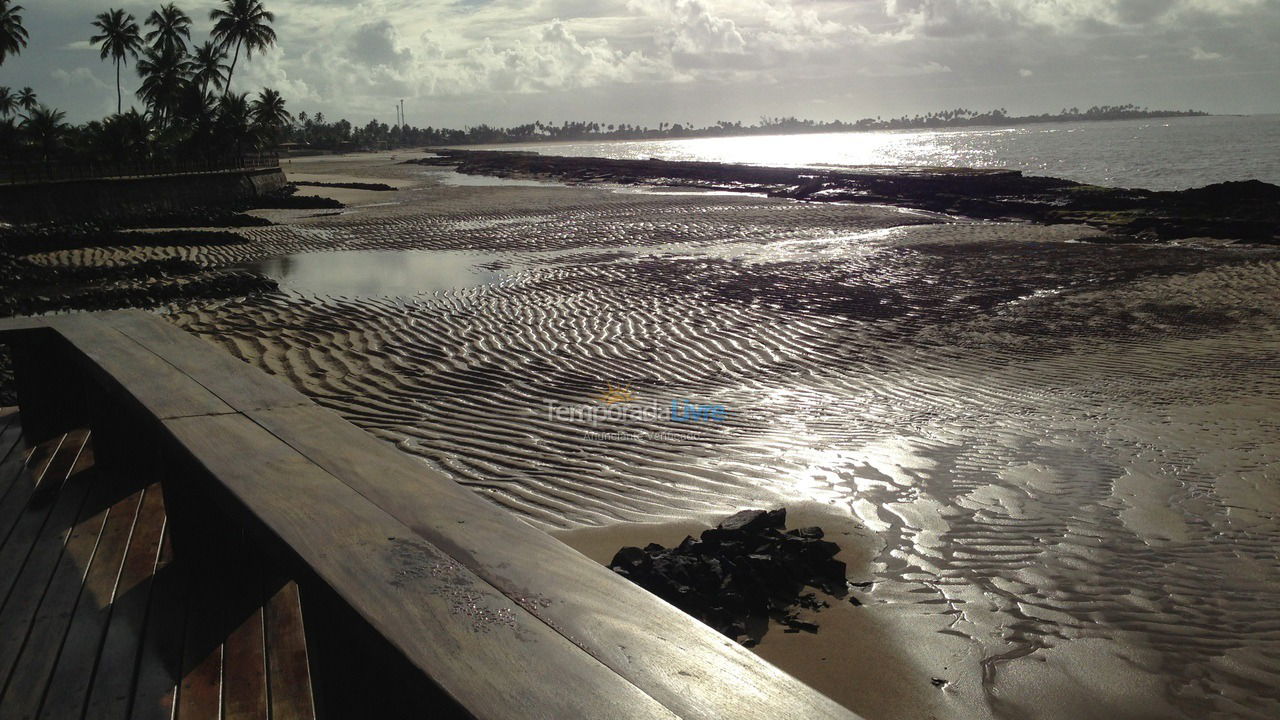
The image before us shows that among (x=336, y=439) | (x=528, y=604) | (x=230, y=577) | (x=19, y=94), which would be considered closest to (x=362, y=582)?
(x=528, y=604)

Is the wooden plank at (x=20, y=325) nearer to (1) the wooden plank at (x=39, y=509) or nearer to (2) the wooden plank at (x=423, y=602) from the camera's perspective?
(1) the wooden plank at (x=39, y=509)

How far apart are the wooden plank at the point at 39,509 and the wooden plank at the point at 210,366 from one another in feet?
1.95

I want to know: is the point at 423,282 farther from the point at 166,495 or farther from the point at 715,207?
the point at 715,207

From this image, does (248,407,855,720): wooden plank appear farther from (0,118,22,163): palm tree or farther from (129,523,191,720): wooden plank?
(0,118,22,163): palm tree

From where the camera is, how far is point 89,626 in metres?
2.60

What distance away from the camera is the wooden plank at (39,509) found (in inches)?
118

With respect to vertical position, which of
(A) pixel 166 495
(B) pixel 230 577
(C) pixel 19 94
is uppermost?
(C) pixel 19 94

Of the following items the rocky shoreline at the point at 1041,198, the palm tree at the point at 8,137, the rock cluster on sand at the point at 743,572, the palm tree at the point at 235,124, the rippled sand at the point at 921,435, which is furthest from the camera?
the palm tree at the point at 235,124

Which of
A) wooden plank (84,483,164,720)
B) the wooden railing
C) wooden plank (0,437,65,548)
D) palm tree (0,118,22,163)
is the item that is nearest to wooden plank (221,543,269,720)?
wooden plank (84,483,164,720)

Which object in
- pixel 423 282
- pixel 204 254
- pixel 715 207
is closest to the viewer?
pixel 423 282

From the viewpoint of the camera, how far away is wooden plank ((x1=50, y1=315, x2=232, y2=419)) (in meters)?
2.93

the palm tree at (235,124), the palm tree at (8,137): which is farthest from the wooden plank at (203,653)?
the palm tree at (235,124)

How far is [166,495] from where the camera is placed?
9.62ft

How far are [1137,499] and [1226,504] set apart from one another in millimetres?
573
